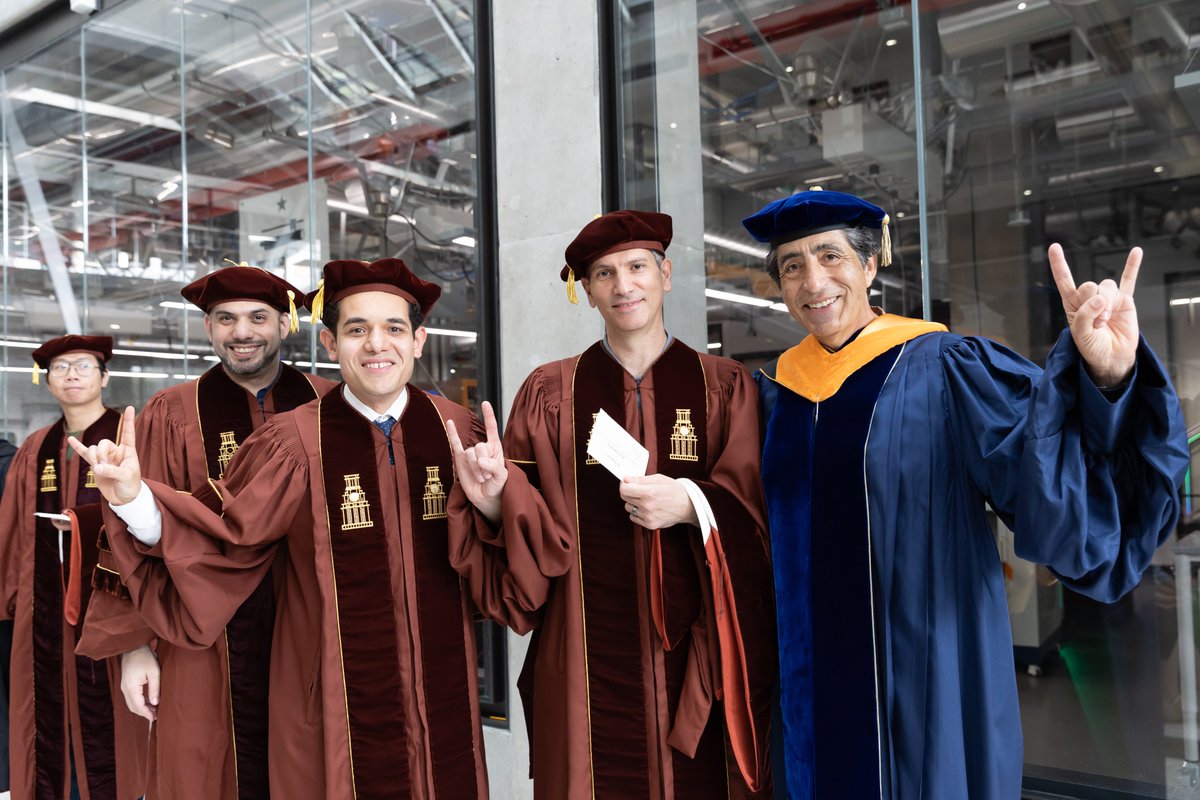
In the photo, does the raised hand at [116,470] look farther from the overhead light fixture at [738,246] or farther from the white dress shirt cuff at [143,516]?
the overhead light fixture at [738,246]

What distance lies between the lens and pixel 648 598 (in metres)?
2.25

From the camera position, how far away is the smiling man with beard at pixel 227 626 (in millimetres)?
2545

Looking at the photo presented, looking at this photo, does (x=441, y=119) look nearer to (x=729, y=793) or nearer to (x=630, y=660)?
(x=630, y=660)

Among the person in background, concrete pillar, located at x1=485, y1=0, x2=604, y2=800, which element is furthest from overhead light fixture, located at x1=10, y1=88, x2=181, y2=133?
the person in background

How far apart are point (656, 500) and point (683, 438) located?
0.26 metres

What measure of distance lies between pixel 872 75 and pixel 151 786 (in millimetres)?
3477

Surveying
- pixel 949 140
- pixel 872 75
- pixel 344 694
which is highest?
pixel 872 75

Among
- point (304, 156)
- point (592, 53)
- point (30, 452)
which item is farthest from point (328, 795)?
point (304, 156)

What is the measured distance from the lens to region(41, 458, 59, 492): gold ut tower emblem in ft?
12.5

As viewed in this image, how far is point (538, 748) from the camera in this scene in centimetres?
238

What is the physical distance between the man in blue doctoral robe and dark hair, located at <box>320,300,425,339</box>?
0.96 metres

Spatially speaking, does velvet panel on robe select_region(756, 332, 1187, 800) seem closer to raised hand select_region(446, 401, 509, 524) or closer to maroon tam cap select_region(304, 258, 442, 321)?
raised hand select_region(446, 401, 509, 524)

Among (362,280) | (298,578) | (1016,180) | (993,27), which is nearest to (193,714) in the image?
(298,578)

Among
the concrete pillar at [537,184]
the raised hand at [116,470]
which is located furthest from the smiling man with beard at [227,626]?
the concrete pillar at [537,184]
